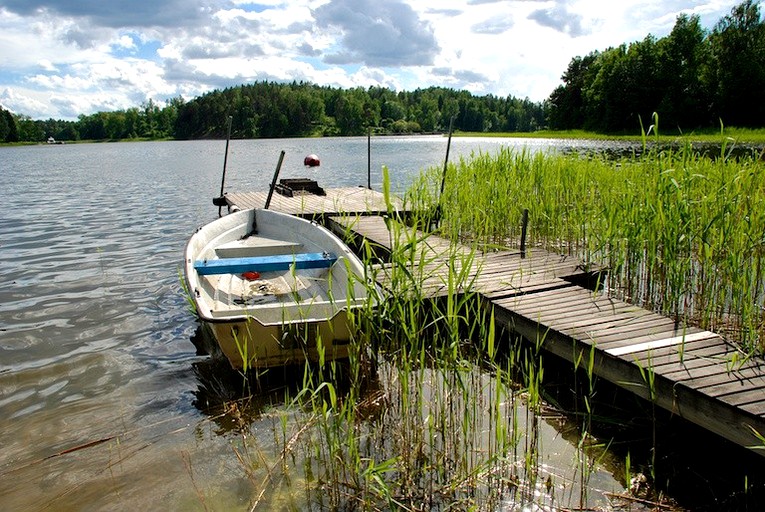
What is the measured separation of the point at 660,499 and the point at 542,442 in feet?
2.84

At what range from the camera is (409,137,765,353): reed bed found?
523 cm

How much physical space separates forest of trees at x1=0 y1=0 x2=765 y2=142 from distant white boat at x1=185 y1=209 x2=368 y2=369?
5.47m

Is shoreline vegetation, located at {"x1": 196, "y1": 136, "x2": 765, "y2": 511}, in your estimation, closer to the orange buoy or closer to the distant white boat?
the distant white boat

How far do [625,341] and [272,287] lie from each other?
3.95 meters

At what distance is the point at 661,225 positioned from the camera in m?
5.70

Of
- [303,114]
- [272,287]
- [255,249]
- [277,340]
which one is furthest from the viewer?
[303,114]

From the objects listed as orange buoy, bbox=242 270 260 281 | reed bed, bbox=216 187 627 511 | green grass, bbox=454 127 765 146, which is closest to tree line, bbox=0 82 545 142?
green grass, bbox=454 127 765 146

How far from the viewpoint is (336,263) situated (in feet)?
21.8

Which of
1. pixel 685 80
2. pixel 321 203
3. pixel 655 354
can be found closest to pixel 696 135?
pixel 685 80

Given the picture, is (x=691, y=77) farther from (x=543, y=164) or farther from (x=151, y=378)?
(x=151, y=378)

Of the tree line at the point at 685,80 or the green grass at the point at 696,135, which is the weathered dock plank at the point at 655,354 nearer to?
the green grass at the point at 696,135

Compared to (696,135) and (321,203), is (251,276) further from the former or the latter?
(696,135)

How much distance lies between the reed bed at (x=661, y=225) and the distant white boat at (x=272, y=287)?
1.43 meters

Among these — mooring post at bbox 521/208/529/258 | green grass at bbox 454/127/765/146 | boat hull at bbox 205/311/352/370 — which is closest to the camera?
boat hull at bbox 205/311/352/370
